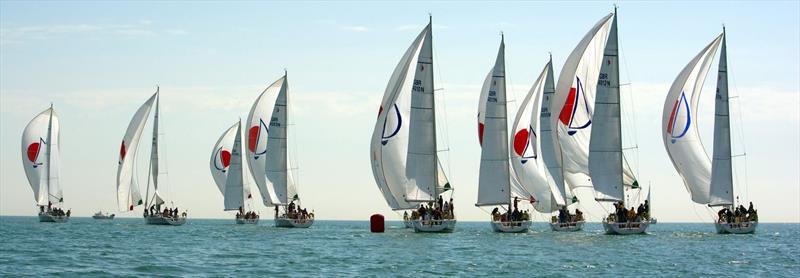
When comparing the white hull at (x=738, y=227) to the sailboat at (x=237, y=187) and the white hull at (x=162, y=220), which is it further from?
the white hull at (x=162, y=220)

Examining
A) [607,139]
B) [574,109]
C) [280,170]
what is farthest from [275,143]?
[607,139]

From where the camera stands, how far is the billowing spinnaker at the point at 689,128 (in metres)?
64.0

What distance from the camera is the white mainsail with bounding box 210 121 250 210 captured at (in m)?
94.5

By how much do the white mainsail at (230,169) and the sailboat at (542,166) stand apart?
28.7 metres

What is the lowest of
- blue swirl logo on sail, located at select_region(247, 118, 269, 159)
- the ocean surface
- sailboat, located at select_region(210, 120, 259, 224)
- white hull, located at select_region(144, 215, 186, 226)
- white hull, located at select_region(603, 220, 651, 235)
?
the ocean surface

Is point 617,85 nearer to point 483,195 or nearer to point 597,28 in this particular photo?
point 597,28

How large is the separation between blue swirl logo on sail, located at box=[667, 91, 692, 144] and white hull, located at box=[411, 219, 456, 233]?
12.6 metres

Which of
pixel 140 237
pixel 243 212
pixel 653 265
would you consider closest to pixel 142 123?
pixel 243 212

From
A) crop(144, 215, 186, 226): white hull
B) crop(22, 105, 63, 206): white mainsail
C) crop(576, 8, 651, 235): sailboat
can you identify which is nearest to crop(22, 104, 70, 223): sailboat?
crop(22, 105, 63, 206): white mainsail

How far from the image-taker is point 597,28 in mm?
66062

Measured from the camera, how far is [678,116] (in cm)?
6444

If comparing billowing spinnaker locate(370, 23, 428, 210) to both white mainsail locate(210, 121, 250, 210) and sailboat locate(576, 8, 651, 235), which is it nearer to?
sailboat locate(576, 8, 651, 235)

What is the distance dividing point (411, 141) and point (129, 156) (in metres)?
37.5

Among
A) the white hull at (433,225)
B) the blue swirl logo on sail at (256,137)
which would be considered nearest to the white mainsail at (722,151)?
the white hull at (433,225)
